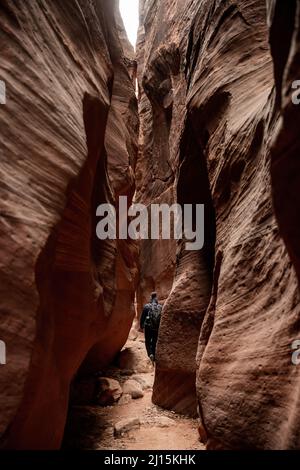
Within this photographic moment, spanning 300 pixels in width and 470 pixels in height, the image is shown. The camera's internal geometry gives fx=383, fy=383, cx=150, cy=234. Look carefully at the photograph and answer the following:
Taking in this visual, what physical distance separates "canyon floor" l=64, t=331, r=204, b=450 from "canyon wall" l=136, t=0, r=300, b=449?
28 cm

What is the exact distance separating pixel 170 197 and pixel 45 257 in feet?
41.7

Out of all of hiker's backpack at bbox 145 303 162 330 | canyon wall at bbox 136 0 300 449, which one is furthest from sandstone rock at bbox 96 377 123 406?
hiker's backpack at bbox 145 303 162 330

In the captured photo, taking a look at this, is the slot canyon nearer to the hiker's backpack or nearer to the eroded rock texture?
the eroded rock texture

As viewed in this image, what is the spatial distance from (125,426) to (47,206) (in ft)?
11.9

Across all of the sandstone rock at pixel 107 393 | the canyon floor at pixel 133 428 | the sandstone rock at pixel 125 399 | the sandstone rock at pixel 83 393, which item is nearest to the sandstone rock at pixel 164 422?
the canyon floor at pixel 133 428

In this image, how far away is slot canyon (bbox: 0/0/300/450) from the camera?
260cm

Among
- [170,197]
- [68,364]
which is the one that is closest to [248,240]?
[68,364]

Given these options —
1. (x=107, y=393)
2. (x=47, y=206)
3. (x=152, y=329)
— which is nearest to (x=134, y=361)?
(x=152, y=329)

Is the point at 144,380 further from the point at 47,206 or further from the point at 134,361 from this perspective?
the point at 47,206

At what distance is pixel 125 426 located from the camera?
206 inches

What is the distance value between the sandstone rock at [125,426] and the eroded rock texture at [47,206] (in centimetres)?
115

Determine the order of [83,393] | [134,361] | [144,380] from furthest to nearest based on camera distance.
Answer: [134,361] → [144,380] → [83,393]

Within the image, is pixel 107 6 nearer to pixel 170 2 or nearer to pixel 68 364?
pixel 68 364

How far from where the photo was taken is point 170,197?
15.5 metres
